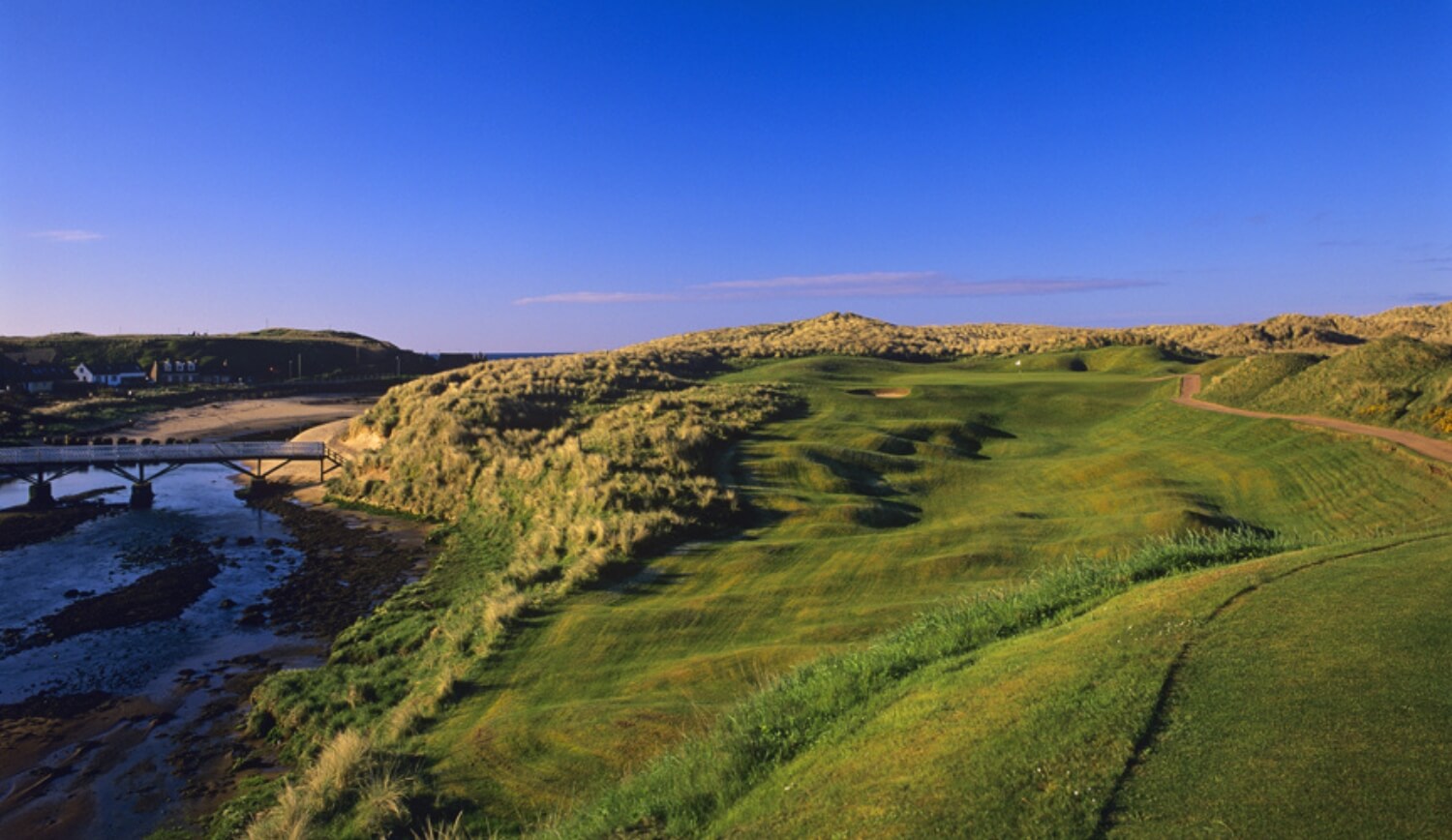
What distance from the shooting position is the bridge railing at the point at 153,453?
117 ft

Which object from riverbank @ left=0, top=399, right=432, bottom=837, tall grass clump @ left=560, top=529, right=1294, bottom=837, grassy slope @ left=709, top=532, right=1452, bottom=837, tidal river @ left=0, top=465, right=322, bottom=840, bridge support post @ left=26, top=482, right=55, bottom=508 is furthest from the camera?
bridge support post @ left=26, top=482, right=55, bottom=508

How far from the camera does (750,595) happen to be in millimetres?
15492

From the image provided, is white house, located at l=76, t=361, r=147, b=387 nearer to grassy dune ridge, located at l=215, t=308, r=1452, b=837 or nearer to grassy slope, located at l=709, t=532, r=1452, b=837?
grassy dune ridge, located at l=215, t=308, r=1452, b=837

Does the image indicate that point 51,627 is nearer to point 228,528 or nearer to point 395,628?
point 395,628

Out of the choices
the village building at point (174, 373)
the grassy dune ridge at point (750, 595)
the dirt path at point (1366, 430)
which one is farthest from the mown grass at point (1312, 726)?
the village building at point (174, 373)

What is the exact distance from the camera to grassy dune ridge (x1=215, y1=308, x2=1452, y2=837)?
7004 mm

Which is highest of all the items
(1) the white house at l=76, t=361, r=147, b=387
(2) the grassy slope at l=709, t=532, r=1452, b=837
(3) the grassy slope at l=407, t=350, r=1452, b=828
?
(1) the white house at l=76, t=361, r=147, b=387

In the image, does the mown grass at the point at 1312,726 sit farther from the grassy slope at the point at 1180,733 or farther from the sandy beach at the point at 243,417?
the sandy beach at the point at 243,417

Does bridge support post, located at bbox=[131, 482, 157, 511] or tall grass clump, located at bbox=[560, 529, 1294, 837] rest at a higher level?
tall grass clump, located at bbox=[560, 529, 1294, 837]

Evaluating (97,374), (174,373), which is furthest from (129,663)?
(97,374)

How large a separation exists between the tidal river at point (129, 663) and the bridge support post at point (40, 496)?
497 centimetres

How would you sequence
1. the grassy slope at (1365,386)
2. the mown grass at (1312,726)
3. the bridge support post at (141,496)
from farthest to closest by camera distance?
1. the bridge support post at (141,496)
2. the grassy slope at (1365,386)
3. the mown grass at (1312,726)

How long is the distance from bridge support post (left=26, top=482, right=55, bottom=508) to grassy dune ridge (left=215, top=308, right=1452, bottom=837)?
12.4 meters

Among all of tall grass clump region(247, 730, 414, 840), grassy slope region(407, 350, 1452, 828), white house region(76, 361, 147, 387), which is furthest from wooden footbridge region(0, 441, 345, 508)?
white house region(76, 361, 147, 387)
